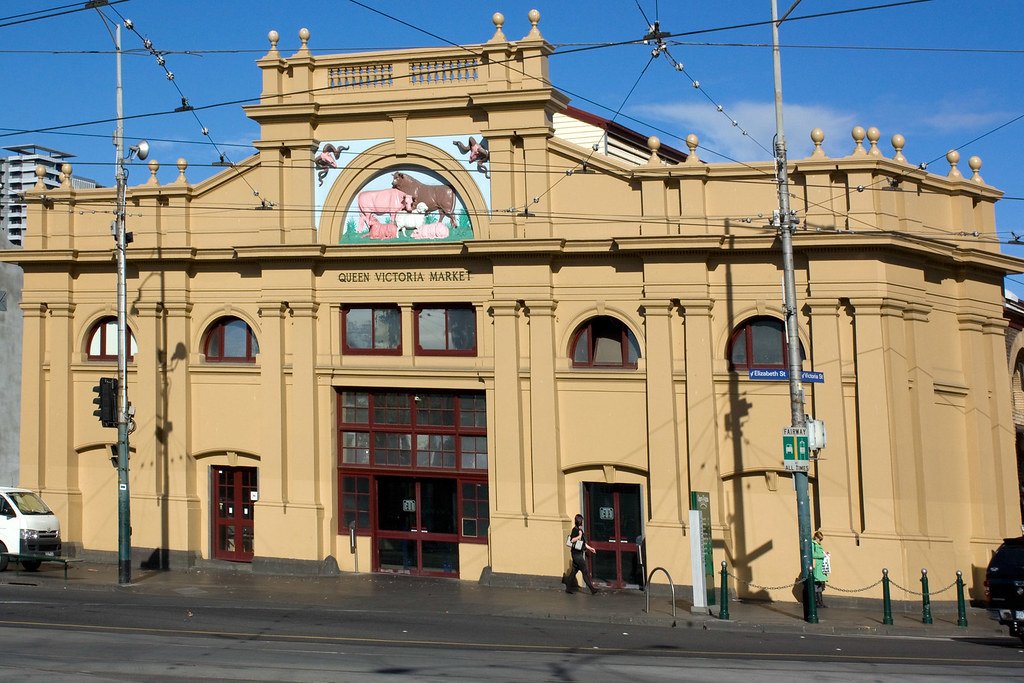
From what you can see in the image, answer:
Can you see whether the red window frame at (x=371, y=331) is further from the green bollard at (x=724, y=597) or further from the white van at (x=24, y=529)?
the green bollard at (x=724, y=597)

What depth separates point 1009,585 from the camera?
63.3 feet

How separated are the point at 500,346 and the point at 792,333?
6820 millimetres

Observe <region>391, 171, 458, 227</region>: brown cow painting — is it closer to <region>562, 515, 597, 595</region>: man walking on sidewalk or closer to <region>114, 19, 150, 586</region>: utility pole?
<region>114, 19, 150, 586</region>: utility pole

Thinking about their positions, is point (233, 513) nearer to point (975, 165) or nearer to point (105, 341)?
point (105, 341)

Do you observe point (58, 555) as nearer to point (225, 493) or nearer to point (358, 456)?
point (225, 493)

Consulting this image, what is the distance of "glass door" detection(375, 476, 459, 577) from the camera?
26.2 meters

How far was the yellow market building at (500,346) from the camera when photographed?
23297 millimetres

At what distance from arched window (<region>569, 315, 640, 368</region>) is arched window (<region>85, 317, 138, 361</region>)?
11084 mm

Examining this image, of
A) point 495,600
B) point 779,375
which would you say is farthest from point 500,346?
point 779,375

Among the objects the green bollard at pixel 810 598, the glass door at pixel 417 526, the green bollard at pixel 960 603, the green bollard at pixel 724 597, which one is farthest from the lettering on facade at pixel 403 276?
the green bollard at pixel 960 603

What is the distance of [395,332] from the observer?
26.4 m

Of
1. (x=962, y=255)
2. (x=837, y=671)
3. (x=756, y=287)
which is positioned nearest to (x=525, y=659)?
(x=837, y=671)

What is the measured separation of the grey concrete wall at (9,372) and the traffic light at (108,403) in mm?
10555

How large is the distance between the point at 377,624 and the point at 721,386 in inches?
336
